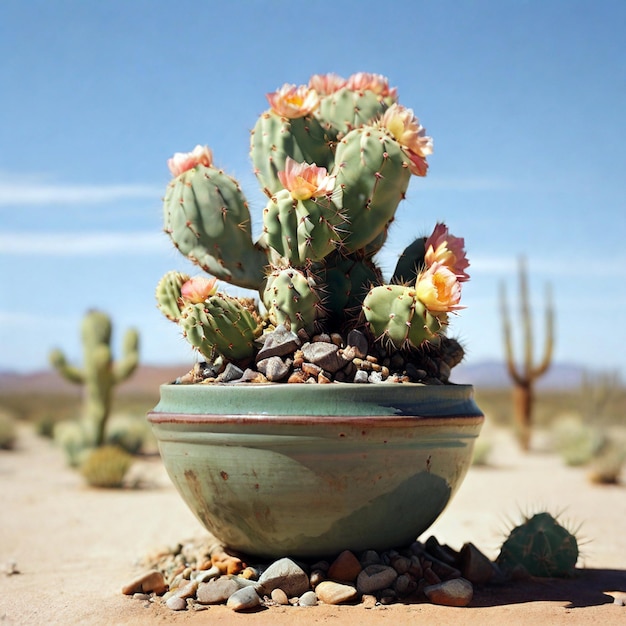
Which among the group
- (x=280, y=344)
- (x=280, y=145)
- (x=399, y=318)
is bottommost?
(x=280, y=344)

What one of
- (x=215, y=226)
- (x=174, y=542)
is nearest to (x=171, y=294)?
(x=215, y=226)

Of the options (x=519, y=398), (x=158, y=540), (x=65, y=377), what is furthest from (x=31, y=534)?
(x=519, y=398)

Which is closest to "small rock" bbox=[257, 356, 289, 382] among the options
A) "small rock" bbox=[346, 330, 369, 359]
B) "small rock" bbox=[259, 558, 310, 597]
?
"small rock" bbox=[346, 330, 369, 359]

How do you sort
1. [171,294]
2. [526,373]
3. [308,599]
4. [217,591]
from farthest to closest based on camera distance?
[526,373] → [171,294] → [217,591] → [308,599]

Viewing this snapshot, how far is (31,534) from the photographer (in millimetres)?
7488

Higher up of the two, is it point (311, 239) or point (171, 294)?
point (311, 239)

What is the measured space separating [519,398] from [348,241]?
13688 millimetres

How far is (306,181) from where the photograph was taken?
13.1 ft

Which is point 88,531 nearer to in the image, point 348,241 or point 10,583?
point 10,583

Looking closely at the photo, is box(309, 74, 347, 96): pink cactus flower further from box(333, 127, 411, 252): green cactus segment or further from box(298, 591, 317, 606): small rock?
box(298, 591, 317, 606): small rock

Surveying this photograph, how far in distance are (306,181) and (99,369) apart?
33.9 ft

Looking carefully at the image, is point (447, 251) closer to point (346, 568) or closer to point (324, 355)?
point (324, 355)

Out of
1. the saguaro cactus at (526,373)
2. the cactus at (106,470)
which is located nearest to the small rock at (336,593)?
the cactus at (106,470)

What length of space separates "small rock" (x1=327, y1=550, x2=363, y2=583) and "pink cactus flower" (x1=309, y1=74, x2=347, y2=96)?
116 inches
